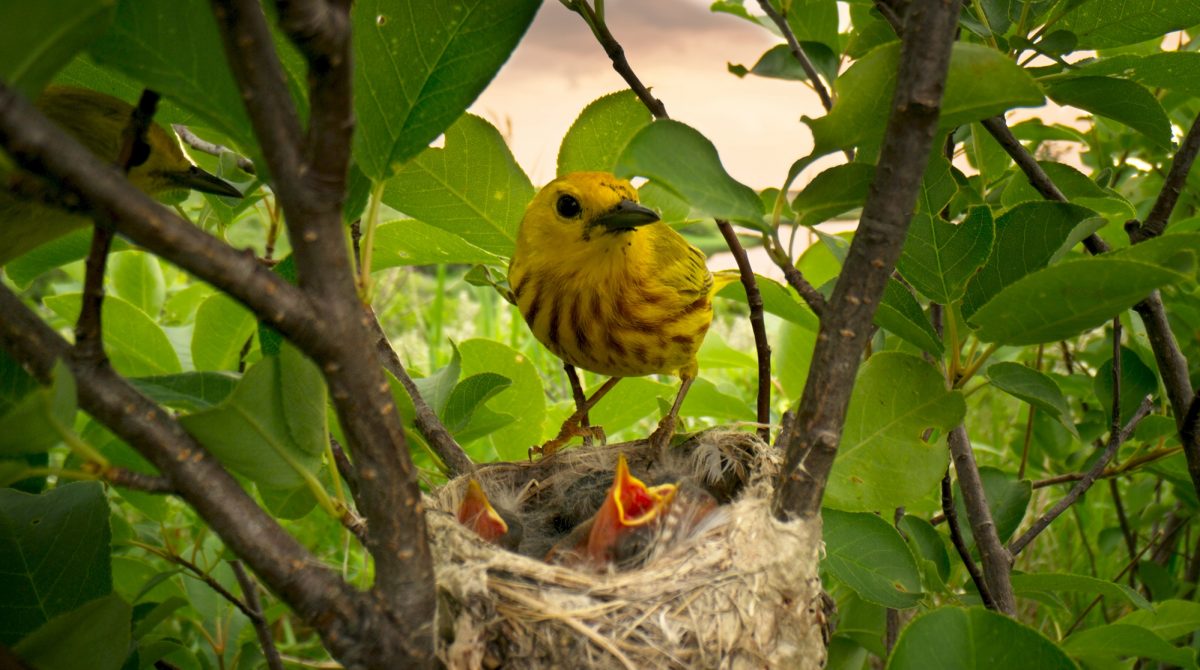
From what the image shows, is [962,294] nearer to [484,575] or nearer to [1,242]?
[484,575]

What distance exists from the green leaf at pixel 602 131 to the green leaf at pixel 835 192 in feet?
1.89

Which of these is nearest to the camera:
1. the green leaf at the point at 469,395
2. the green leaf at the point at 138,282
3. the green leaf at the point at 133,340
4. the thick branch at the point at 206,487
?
the thick branch at the point at 206,487

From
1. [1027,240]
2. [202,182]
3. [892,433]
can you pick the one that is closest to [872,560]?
[892,433]

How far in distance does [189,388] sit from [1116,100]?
1210 millimetres

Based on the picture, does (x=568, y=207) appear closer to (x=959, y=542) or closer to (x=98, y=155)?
(x=98, y=155)

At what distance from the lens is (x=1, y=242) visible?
1.64 meters

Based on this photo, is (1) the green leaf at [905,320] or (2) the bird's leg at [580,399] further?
(2) the bird's leg at [580,399]

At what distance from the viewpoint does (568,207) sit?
2182 millimetres

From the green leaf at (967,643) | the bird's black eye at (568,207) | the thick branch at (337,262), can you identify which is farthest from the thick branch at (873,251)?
the bird's black eye at (568,207)

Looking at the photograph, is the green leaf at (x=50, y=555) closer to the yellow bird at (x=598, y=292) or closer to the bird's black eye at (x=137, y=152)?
the bird's black eye at (x=137, y=152)

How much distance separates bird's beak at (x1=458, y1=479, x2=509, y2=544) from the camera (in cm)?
154

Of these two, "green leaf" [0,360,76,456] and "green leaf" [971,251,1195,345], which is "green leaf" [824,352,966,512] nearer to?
"green leaf" [971,251,1195,345]

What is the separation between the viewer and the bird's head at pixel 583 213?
2.00 meters

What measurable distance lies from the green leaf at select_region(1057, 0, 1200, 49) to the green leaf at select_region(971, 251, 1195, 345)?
49 centimetres
